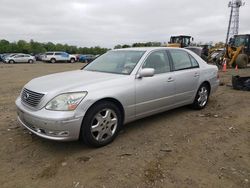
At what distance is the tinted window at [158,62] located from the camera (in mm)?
4547

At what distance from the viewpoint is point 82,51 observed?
64.5 meters

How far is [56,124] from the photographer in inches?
130

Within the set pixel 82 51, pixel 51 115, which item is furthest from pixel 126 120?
pixel 82 51

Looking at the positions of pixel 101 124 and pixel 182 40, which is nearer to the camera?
pixel 101 124

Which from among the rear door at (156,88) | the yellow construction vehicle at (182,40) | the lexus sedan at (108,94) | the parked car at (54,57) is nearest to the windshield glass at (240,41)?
the yellow construction vehicle at (182,40)

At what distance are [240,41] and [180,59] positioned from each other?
15785 mm

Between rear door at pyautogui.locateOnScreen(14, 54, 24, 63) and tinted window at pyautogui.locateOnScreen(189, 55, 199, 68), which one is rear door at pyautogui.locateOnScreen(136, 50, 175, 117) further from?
rear door at pyautogui.locateOnScreen(14, 54, 24, 63)

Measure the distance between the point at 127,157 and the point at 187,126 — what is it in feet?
5.71

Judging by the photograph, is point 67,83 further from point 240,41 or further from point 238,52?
point 240,41

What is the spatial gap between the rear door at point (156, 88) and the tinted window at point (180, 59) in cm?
23

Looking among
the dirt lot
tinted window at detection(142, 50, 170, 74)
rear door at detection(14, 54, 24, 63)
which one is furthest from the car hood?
rear door at detection(14, 54, 24, 63)

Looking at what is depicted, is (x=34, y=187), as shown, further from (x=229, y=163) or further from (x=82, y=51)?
(x=82, y=51)

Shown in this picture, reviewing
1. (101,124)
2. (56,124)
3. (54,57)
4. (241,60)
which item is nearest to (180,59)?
(101,124)

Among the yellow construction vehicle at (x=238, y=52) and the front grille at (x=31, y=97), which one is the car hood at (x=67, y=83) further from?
the yellow construction vehicle at (x=238, y=52)
